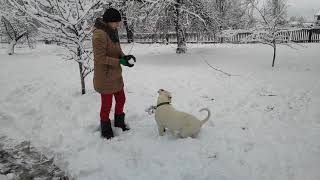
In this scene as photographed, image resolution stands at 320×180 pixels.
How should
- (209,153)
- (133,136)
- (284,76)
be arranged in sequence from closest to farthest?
1. (209,153)
2. (133,136)
3. (284,76)

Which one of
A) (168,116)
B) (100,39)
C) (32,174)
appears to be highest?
(100,39)

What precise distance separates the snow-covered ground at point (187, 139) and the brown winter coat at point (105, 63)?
0.84 meters

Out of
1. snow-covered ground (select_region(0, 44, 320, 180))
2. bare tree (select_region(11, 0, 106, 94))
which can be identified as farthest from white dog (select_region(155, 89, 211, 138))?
bare tree (select_region(11, 0, 106, 94))

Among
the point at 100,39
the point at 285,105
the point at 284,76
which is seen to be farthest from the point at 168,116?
the point at 284,76

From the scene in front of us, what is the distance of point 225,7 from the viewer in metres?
32.3

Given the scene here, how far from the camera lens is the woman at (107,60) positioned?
15.9ft

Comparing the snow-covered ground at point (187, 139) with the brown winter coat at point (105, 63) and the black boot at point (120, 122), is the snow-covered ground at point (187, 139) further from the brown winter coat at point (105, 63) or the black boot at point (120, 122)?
the brown winter coat at point (105, 63)

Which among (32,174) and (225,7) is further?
(225,7)

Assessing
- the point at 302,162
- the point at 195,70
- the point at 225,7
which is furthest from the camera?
the point at 225,7

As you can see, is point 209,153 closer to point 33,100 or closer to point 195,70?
point 33,100

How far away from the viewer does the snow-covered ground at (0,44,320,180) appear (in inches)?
166

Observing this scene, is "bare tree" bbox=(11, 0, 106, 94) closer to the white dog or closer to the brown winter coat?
the brown winter coat

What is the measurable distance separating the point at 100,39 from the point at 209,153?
7.30 ft

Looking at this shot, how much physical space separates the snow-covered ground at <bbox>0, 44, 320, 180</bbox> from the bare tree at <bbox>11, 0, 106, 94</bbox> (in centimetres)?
116
